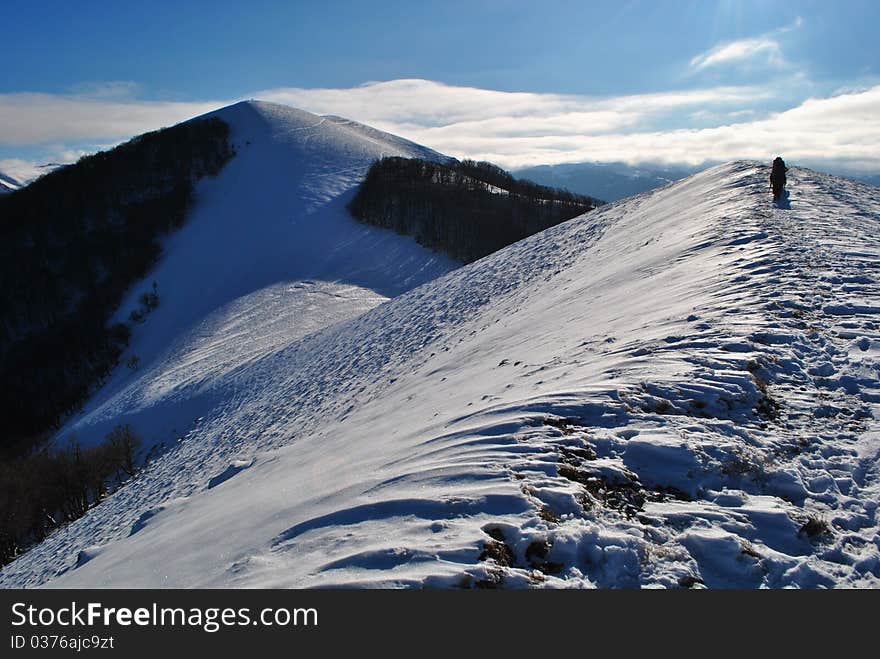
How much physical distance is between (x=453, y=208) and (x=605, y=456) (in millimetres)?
85883

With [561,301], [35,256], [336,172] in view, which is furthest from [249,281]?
[561,301]

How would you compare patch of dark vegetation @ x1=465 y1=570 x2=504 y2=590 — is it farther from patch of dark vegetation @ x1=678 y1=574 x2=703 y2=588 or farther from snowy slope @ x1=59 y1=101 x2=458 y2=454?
snowy slope @ x1=59 y1=101 x2=458 y2=454

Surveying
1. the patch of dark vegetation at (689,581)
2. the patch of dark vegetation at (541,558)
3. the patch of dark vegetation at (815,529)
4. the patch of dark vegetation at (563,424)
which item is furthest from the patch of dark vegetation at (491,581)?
the patch of dark vegetation at (815,529)

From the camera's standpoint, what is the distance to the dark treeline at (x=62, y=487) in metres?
27.6

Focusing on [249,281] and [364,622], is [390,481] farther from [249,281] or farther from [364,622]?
[249,281]

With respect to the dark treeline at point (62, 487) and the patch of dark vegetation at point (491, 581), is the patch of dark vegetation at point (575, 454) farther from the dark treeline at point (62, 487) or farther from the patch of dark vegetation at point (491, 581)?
the dark treeline at point (62, 487)

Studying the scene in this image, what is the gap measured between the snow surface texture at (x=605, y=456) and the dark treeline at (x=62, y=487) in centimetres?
1223

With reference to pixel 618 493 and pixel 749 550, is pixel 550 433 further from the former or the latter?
pixel 749 550

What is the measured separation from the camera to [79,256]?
311 feet

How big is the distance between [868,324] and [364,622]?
9440 millimetres

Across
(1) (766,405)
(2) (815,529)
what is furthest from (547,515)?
(1) (766,405)

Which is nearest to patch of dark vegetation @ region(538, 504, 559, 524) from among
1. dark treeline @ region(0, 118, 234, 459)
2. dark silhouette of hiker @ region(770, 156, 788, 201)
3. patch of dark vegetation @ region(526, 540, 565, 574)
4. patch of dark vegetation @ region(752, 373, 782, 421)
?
patch of dark vegetation @ region(526, 540, 565, 574)

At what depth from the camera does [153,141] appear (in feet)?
388

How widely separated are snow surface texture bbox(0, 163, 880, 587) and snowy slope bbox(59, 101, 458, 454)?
57.8 feet
